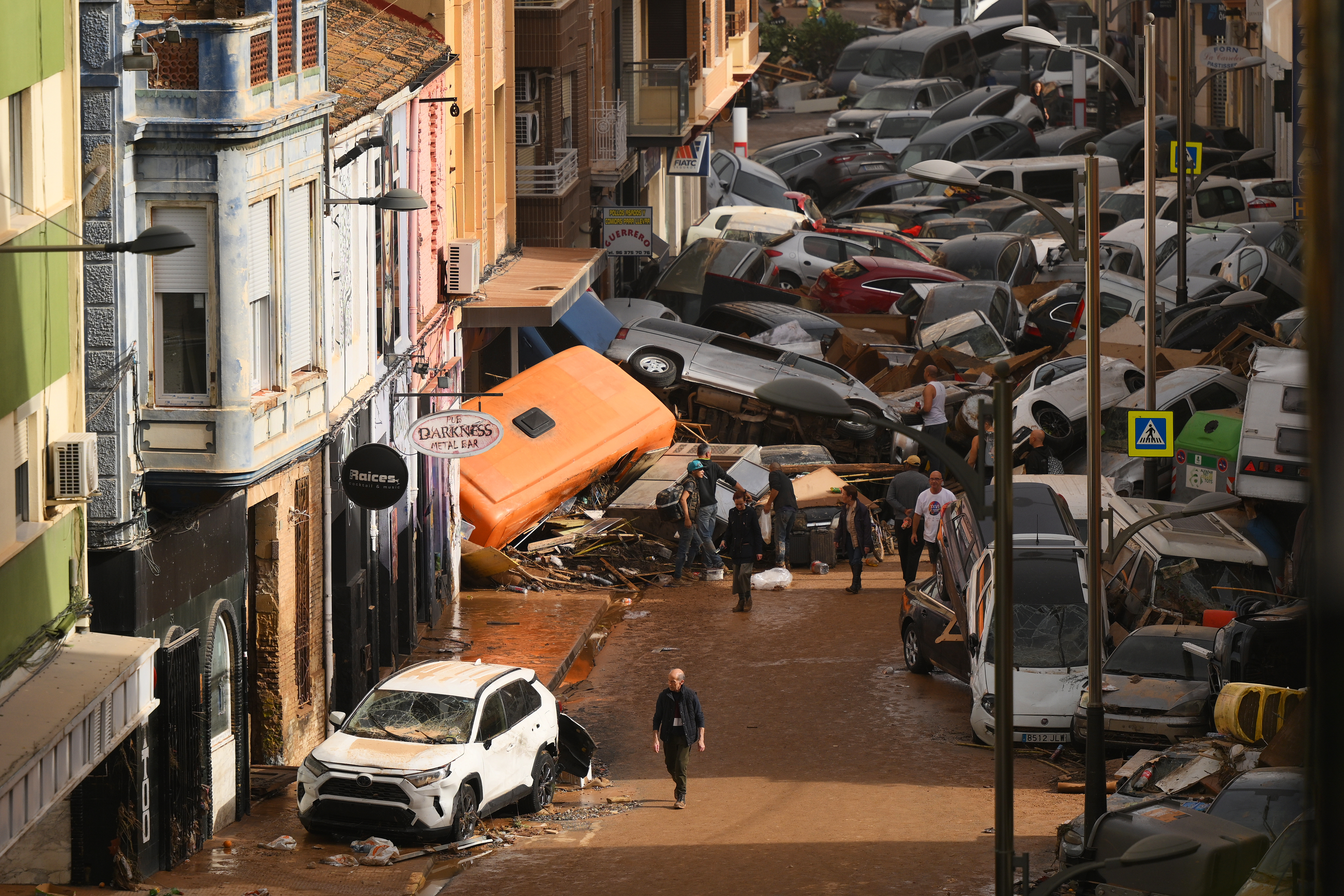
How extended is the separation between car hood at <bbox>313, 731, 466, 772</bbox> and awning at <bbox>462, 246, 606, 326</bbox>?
37.8 feet

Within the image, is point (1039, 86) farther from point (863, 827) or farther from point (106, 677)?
point (106, 677)

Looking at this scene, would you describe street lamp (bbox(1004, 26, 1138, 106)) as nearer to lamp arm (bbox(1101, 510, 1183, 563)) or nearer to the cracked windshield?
lamp arm (bbox(1101, 510, 1183, 563))

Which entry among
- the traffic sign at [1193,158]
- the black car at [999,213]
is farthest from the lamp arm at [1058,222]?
the black car at [999,213]

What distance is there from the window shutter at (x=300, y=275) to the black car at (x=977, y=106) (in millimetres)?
45442

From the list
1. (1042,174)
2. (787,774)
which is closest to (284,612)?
(787,774)

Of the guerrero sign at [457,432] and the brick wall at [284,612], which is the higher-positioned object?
the guerrero sign at [457,432]

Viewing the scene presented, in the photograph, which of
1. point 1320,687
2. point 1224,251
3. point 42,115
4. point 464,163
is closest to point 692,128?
point 1224,251

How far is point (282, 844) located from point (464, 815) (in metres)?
1.59

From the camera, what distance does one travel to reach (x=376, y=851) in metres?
15.4

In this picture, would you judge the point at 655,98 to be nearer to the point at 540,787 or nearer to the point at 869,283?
the point at 869,283

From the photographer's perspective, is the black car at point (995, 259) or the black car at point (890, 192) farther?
the black car at point (890, 192)

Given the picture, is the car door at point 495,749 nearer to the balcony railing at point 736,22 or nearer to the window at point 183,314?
the window at point 183,314

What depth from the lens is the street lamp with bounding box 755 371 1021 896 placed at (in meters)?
9.94

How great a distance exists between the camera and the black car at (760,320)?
120ft
